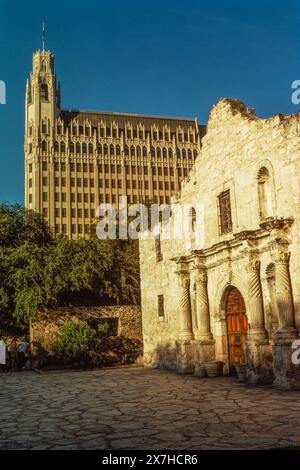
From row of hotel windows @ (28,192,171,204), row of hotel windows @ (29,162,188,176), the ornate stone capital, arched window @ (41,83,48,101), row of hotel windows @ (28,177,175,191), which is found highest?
arched window @ (41,83,48,101)

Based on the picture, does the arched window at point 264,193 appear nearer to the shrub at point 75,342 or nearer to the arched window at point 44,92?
the shrub at point 75,342

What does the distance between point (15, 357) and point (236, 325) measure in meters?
10.8

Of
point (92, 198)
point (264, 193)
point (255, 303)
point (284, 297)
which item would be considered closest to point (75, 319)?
point (255, 303)

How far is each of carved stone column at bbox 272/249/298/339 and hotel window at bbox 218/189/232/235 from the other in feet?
10.1

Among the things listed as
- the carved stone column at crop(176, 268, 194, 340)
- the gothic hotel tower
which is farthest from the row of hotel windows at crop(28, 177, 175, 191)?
the carved stone column at crop(176, 268, 194, 340)

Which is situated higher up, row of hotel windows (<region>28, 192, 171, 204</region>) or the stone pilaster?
row of hotel windows (<region>28, 192, 171, 204</region>)

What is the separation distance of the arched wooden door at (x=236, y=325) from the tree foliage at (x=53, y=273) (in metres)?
9.30

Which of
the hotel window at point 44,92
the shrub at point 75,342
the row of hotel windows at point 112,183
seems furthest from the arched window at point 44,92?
the shrub at point 75,342

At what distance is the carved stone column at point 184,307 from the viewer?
15.5m

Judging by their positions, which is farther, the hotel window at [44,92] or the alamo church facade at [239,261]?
the hotel window at [44,92]

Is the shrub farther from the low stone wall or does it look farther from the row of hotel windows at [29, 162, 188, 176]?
the row of hotel windows at [29, 162, 188, 176]

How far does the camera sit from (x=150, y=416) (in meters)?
8.35

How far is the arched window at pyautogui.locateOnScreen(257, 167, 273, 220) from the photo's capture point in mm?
12469
